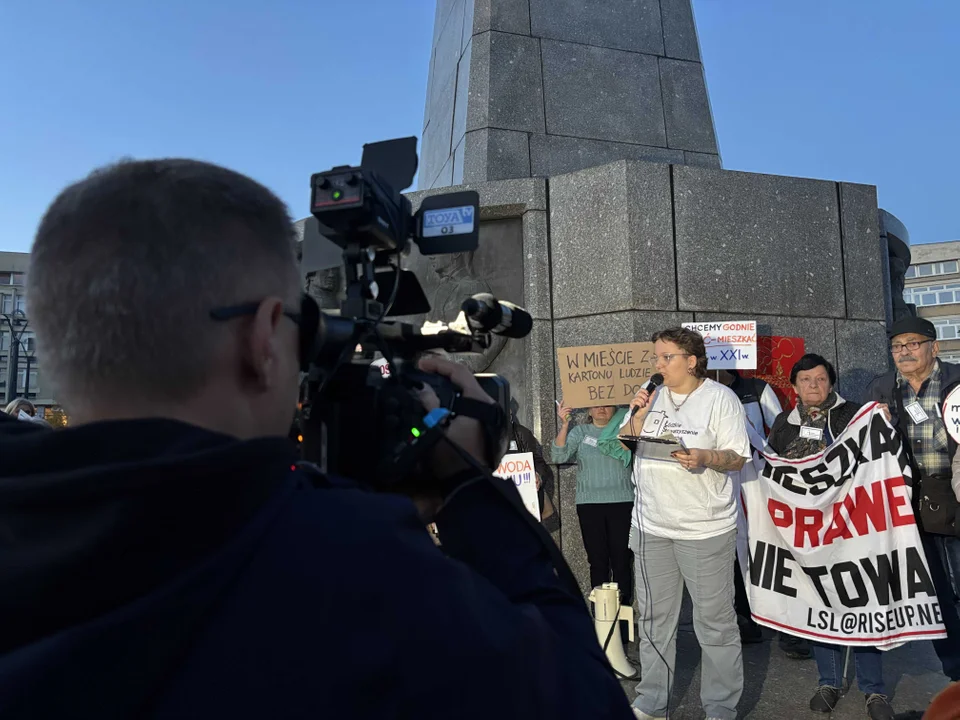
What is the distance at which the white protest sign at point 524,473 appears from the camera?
5.53m

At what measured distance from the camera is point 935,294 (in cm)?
5641

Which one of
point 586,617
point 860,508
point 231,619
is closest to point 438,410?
point 586,617

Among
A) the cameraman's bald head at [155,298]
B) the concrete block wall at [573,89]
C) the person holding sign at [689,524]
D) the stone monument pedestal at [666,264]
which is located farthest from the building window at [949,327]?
the cameraman's bald head at [155,298]

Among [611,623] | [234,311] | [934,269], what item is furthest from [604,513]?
[934,269]

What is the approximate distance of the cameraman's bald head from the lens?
891mm

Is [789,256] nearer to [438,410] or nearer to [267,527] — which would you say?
[438,410]

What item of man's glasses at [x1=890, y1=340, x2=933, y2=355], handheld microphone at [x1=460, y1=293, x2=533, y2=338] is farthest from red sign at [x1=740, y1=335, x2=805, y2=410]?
handheld microphone at [x1=460, y1=293, x2=533, y2=338]

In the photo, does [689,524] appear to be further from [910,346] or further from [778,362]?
[778,362]

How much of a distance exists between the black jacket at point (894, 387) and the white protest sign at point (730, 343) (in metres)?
0.93

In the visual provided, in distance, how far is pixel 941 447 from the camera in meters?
4.32

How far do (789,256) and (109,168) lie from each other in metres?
6.04

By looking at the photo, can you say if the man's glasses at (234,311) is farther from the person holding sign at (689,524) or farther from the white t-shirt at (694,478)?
the white t-shirt at (694,478)

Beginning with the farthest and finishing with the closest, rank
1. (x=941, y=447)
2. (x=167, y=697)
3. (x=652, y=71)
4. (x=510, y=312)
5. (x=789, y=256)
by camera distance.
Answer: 1. (x=652, y=71)
2. (x=789, y=256)
3. (x=941, y=447)
4. (x=510, y=312)
5. (x=167, y=697)

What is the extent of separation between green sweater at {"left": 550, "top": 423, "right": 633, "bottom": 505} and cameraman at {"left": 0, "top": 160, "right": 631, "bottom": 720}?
441 centimetres
